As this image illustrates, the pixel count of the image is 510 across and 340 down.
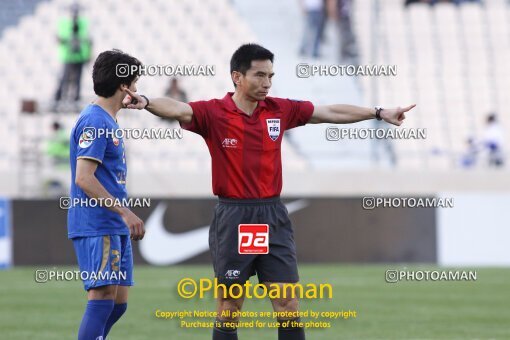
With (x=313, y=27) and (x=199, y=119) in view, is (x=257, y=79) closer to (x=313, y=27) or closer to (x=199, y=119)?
(x=199, y=119)

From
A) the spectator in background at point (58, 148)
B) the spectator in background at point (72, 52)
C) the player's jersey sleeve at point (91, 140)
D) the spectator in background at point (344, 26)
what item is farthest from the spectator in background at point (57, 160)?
the player's jersey sleeve at point (91, 140)

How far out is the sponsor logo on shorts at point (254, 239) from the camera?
7.37 metres

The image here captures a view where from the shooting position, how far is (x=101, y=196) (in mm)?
6906

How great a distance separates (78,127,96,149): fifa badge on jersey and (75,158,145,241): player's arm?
0.09m

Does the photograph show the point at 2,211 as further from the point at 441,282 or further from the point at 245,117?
the point at 245,117

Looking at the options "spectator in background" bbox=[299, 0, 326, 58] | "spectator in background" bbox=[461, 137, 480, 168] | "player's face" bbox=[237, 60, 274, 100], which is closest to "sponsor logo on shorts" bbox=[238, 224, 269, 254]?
"player's face" bbox=[237, 60, 274, 100]

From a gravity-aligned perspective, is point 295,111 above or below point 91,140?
above

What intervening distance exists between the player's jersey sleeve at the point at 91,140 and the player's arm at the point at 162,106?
0.78ft

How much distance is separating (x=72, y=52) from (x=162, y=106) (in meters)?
15.7

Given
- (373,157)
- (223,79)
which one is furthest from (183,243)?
(223,79)

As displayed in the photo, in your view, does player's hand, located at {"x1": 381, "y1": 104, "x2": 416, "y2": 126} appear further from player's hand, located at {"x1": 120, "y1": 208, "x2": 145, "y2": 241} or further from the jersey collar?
player's hand, located at {"x1": 120, "y1": 208, "x2": 145, "y2": 241}

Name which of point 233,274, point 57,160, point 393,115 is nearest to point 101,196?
point 233,274

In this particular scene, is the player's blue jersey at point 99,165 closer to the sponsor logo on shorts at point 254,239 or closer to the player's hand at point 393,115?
the sponsor logo on shorts at point 254,239

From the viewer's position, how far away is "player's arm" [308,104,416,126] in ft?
25.3
